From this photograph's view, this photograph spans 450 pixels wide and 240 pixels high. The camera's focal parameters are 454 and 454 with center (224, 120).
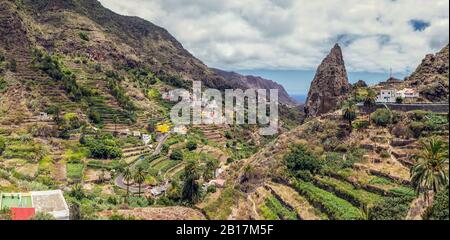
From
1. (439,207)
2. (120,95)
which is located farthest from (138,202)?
(120,95)

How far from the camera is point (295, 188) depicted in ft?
116

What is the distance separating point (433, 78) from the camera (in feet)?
154

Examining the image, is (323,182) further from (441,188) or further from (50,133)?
(50,133)

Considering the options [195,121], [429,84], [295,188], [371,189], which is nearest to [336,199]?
[371,189]

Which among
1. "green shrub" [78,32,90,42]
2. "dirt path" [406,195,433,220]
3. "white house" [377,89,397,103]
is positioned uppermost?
"green shrub" [78,32,90,42]

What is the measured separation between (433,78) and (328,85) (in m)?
32.9

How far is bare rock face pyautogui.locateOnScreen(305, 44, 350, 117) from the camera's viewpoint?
255ft

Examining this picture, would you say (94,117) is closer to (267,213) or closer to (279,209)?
(267,213)

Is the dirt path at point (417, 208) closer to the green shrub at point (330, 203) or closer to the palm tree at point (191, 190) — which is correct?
the green shrub at point (330, 203)

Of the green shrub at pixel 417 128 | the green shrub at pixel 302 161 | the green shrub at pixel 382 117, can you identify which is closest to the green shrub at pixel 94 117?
the green shrub at pixel 302 161

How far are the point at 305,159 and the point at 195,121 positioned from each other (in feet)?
153

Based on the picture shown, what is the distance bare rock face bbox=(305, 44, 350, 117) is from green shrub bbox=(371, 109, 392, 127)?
34.8 m

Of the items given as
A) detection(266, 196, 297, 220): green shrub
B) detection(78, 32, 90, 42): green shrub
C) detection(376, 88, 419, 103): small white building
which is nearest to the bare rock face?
detection(376, 88, 419, 103): small white building

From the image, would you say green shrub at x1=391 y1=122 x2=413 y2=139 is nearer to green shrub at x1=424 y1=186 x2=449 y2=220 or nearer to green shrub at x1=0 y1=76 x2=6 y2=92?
green shrub at x1=424 y1=186 x2=449 y2=220
